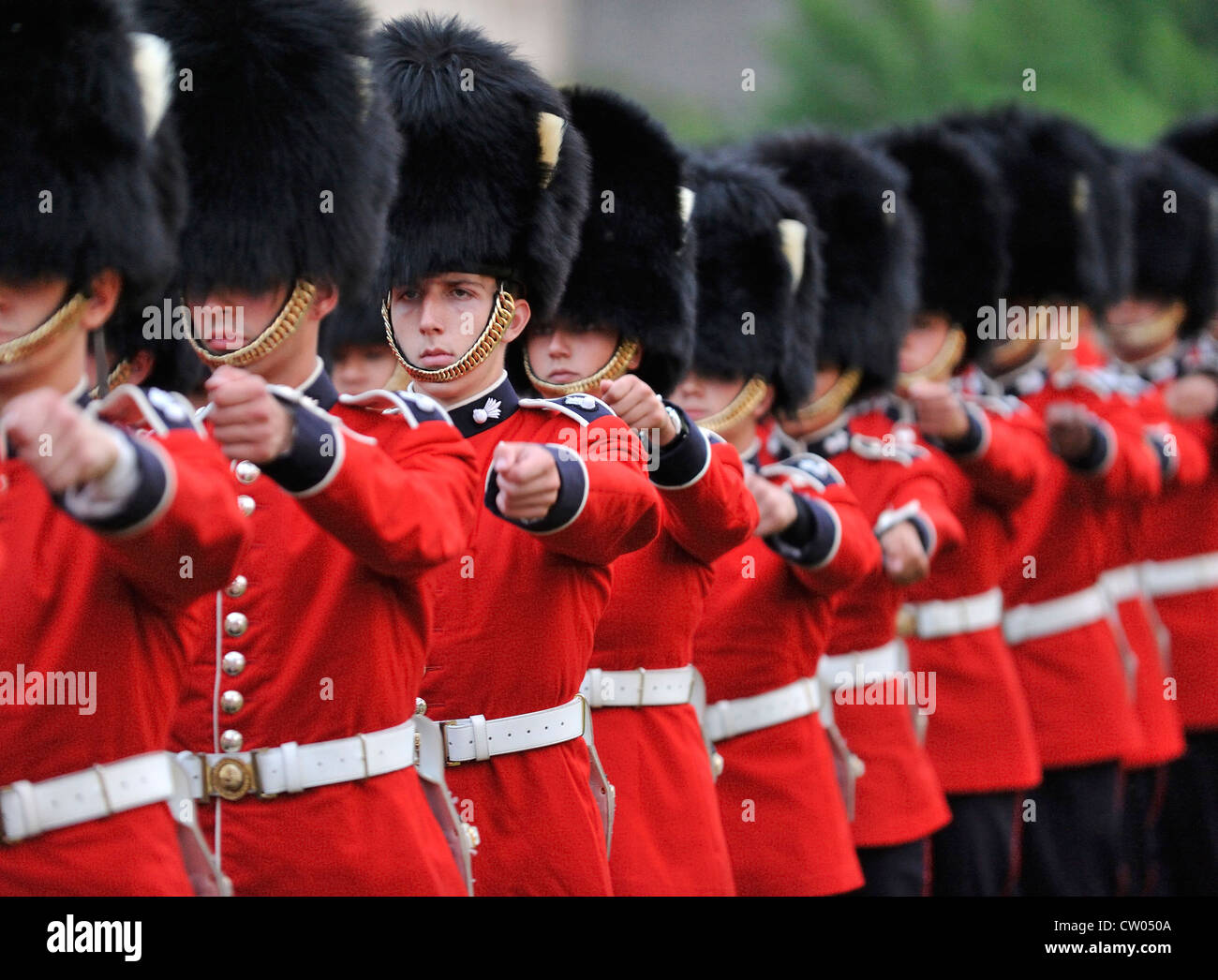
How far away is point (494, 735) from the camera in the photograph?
3621 millimetres

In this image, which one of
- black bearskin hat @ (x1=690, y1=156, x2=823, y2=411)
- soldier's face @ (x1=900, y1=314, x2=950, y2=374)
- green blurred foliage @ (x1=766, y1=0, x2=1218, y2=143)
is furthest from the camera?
green blurred foliage @ (x1=766, y1=0, x2=1218, y2=143)

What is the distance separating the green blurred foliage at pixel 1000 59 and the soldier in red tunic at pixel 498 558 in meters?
10.9

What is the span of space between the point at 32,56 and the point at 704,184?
2.62m

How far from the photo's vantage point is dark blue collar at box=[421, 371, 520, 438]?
145 inches

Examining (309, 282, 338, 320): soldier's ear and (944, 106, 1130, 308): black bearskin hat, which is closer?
(309, 282, 338, 320): soldier's ear

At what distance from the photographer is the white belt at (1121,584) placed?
22.8ft

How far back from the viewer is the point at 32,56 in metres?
2.78

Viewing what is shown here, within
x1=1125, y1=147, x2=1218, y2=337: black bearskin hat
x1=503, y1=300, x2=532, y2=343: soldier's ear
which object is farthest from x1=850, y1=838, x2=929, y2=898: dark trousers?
x1=1125, y1=147, x2=1218, y2=337: black bearskin hat

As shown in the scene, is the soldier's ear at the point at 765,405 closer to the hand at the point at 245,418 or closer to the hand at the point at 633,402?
the hand at the point at 633,402

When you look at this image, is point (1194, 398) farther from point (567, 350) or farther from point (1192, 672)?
point (567, 350)

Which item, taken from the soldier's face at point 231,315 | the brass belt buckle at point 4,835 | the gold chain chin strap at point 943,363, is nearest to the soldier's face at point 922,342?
the gold chain chin strap at point 943,363

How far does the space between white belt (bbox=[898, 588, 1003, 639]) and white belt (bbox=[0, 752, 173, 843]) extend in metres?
3.32

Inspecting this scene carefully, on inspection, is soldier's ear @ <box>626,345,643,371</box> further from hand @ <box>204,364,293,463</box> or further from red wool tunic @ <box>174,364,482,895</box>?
hand @ <box>204,364,293,463</box>
